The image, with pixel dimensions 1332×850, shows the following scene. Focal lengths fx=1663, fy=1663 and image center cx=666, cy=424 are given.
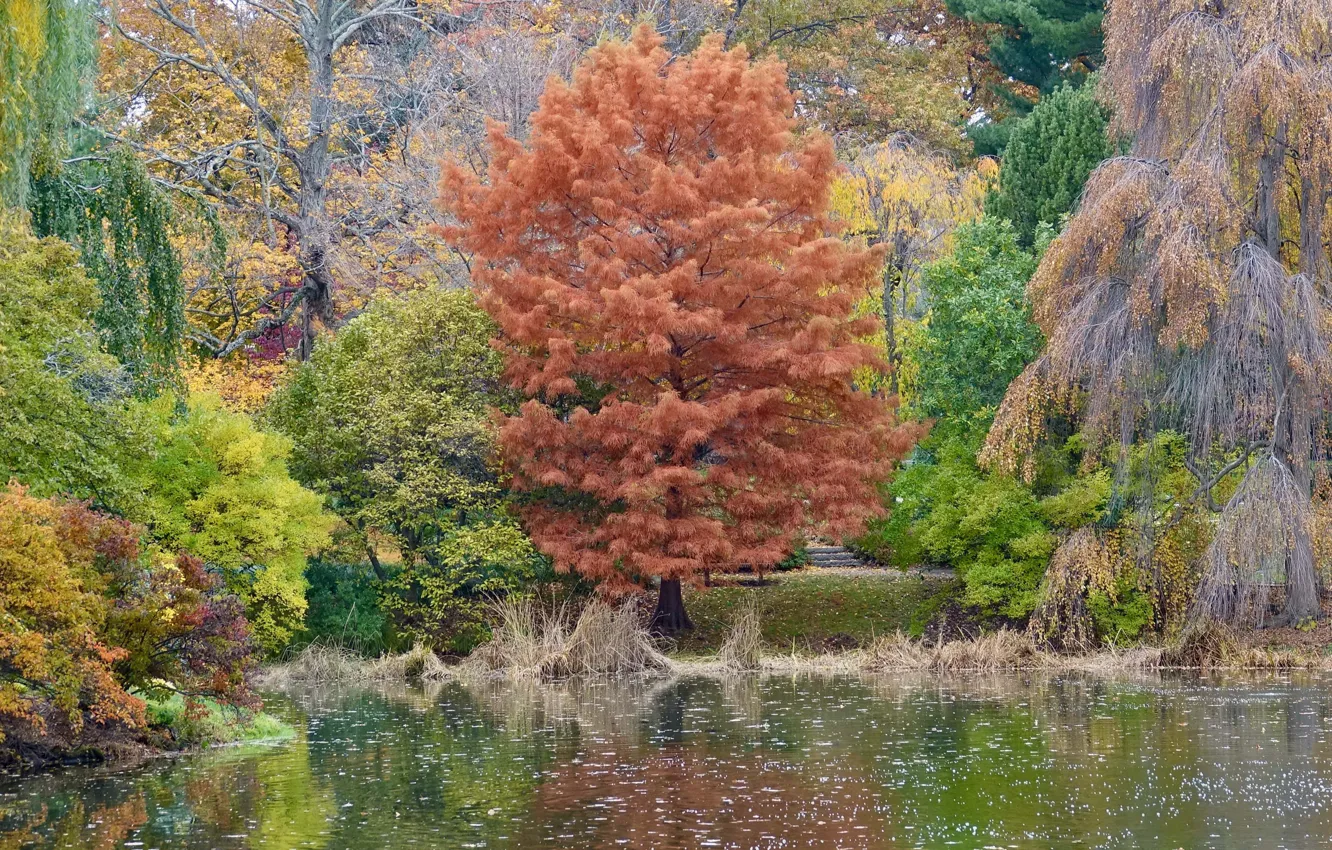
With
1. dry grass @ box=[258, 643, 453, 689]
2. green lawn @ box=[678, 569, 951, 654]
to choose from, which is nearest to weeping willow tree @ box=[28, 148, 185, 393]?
dry grass @ box=[258, 643, 453, 689]

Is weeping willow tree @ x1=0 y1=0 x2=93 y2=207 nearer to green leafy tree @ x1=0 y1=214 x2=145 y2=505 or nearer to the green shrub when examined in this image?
green leafy tree @ x1=0 y1=214 x2=145 y2=505

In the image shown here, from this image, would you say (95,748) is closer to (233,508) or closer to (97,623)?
(97,623)

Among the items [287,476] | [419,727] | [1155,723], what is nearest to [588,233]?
[287,476]

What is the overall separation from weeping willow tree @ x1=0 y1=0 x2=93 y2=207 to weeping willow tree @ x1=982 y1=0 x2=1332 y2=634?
48.5 ft

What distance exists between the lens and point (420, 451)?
97.6 feet

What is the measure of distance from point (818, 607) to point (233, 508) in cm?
1129

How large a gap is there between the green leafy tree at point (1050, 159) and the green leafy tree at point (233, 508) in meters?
15.5

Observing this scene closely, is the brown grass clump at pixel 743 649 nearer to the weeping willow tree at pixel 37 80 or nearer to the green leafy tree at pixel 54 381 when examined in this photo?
the green leafy tree at pixel 54 381

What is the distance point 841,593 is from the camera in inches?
1266

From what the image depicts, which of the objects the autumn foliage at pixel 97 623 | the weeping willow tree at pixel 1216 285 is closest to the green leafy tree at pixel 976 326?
the weeping willow tree at pixel 1216 285

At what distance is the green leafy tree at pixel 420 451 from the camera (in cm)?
2906

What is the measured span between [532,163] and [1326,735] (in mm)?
16252

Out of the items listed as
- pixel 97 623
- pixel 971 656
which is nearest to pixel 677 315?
pixel 971 656

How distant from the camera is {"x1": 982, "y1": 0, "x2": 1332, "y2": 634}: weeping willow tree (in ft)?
79.1
